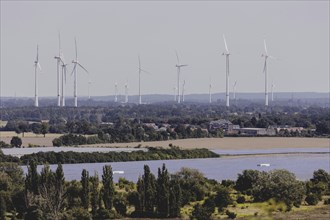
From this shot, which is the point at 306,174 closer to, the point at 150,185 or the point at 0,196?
the point at 150,185

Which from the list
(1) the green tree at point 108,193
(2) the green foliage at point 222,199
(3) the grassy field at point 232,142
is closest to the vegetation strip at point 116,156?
(3) the grassy field at point 232,142

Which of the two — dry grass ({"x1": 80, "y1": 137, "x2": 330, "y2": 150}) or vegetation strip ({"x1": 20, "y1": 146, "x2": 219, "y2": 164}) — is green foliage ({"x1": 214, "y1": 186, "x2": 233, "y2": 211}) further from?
dry grass ({"x1": 80, "y1": 137, "x2": 330, "y2": 150})

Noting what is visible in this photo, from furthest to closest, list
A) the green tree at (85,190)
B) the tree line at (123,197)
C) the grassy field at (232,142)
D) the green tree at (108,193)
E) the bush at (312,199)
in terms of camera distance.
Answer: the grassy field at (232,142) → the bush at (312,199) → the green tree at (108,193) → the green tree at (85,190) → the tree line at (123,197)

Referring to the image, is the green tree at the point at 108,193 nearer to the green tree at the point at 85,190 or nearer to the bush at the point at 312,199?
the green tree at the point at 85,190

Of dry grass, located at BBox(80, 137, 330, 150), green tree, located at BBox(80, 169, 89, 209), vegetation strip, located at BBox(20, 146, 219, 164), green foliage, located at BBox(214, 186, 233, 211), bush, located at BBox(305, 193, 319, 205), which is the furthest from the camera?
dry grass, located at BBox(80, 137, 330, 150)

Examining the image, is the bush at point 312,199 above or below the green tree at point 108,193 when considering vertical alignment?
below

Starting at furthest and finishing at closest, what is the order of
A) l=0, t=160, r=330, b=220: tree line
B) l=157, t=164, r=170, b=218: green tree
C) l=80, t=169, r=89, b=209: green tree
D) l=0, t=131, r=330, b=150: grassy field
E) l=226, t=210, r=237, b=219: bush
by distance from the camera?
l=0, t=131, r=330, b=150: grassy field < l=80, t=169, r=89, b=209: green tree < l=157, t=164, r=170, b=218: green tree < l=226, t=210, r=237, b=219: bush < l=0, t=160, r=330, b=220: tree line

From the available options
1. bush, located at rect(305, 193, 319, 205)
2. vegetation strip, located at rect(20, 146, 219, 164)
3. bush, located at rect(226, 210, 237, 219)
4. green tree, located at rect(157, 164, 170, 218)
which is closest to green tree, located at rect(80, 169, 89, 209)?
green tree, located at rect(157, 164, 170, 218)

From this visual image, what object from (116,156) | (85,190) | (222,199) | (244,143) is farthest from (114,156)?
(85,190)
